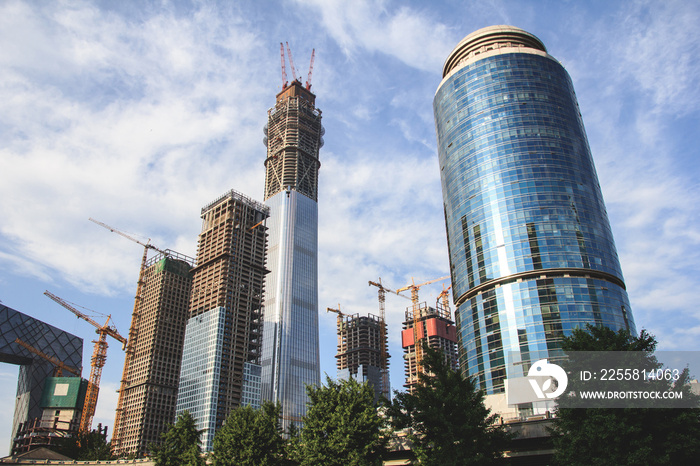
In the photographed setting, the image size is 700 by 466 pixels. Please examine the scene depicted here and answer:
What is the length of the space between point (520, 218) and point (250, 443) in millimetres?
97915

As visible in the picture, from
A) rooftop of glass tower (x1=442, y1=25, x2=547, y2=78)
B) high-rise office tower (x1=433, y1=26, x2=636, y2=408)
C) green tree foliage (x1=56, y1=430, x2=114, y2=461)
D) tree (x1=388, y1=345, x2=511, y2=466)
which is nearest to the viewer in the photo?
tree (x1=388, y1=345, x2=511, y2=466)

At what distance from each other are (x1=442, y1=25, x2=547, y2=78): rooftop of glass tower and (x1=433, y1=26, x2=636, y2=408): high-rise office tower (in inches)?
351

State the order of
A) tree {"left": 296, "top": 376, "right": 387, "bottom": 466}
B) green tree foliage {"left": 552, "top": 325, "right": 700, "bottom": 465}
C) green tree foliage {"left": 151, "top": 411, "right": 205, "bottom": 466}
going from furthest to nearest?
green tree foliage {"left": 151, "top": 411, "right": 205, "bottom": 466}, tree {"left": 296, "top": 376, "right": 387, "bottom": 466}, green tree foliage {"left": 552, "top": 325, "right": 700, "bottom": 465}

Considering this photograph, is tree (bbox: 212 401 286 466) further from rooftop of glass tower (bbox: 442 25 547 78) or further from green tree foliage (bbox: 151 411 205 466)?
rooftop of glass tower (bbox: 442 25 547 78)

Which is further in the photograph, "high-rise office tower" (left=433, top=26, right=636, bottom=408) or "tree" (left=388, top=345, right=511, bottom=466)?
"high-rise office tower" (left=433, top=26, right=636, bottom=408)

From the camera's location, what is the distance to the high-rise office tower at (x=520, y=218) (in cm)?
12731

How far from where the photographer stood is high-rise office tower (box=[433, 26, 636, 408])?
418 feet

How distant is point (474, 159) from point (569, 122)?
28291 mm

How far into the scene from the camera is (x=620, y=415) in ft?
125

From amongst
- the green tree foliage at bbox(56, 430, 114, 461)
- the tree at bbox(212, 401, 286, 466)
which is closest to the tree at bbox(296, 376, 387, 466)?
the tree at bbox(212, 401, 286, 466)

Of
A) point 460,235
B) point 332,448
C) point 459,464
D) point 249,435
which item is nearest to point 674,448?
point 459,464

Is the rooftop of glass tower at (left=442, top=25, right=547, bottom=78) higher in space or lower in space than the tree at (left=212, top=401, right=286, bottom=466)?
higher

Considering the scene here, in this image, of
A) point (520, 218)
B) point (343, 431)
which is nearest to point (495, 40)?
point (520, 218)

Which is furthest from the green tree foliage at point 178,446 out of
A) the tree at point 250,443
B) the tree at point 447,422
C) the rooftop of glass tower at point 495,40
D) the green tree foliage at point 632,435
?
the rooftop of glass tower at point 495,40
